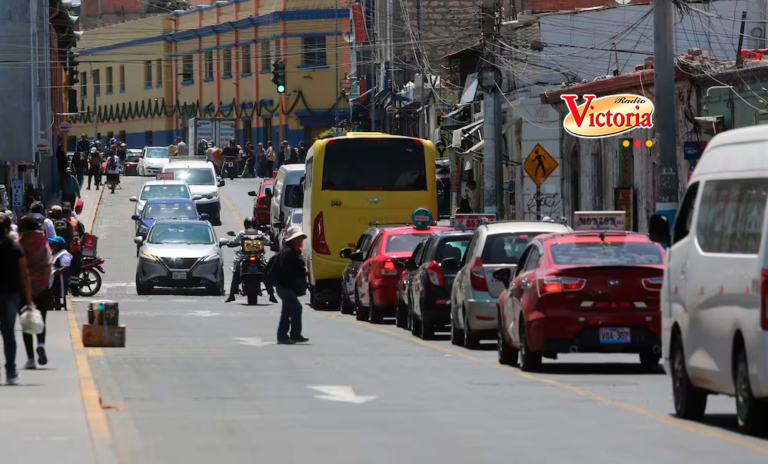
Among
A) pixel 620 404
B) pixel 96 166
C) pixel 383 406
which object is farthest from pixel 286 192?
pixel 620 404

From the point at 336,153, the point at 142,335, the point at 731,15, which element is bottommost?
the point at 142,335

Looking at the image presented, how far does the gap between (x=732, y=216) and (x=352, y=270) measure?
19.1m

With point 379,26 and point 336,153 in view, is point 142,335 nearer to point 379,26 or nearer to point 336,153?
point 336,153

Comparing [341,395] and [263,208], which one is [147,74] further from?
[341,395]

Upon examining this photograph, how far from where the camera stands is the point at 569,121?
Answer: 38.7 metres

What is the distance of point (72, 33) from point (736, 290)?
68.8m

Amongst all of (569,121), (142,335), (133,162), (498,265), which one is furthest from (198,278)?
(133,162)

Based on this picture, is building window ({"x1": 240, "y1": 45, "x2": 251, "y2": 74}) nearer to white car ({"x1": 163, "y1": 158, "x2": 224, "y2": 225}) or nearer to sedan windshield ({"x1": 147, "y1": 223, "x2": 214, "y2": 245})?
white car ({"x1": 163, "y1": 158, "x2": 224, "y2": 225})

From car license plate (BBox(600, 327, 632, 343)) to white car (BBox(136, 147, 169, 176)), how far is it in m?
69.6

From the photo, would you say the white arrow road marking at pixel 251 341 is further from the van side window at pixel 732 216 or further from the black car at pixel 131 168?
the black car at pixel 131 168

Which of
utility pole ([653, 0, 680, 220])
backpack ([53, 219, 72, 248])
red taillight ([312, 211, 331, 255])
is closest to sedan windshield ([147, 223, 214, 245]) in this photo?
red taillight ([312, 211, 331, 255])

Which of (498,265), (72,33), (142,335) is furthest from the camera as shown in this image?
(72,33)

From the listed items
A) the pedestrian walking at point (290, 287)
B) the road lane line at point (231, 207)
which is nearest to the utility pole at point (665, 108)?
the pedestrian walking at point (290, 287)

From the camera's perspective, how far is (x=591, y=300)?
666 inches
